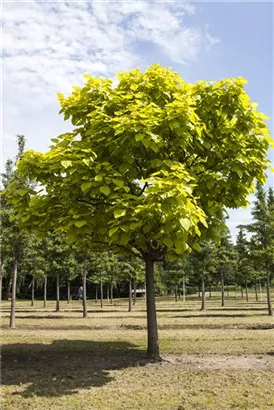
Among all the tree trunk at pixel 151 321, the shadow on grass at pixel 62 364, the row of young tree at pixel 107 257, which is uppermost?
the row of young tree at pixel 107 257

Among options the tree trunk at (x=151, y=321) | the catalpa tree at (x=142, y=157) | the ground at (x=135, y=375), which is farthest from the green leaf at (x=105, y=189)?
the ground at (x=135, y=375)

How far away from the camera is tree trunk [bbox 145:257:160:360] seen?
450 inches

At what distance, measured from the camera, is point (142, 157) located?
1057 cm

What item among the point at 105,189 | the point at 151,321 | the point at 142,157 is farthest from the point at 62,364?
the point at 142,157

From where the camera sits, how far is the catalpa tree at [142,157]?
8.70 m

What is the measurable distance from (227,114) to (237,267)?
163ft

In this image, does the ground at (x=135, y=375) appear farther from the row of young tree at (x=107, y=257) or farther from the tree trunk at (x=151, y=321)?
the row of young tree at (x=107, y=257)

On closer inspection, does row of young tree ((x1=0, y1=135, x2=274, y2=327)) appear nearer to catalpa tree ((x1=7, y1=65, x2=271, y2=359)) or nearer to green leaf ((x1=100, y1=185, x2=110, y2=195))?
catalpa tree ((x1=7, y1=65, x2=271, y2=359))

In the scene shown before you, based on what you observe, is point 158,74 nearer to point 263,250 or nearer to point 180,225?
point 180,225

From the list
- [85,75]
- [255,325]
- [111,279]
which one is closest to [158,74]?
[85,75]

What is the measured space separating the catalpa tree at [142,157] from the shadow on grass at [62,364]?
1.60m

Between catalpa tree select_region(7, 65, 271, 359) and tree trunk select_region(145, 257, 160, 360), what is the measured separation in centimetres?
3

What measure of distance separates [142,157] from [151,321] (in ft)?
16.3

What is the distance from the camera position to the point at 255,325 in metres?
22.8
